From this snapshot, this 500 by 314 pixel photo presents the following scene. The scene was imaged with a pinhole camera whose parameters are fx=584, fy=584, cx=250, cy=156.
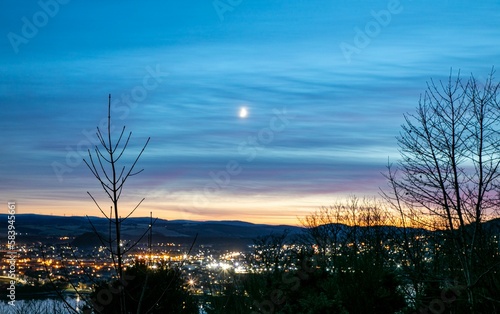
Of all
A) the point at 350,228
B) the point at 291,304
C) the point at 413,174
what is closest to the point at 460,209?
the point at 413,174

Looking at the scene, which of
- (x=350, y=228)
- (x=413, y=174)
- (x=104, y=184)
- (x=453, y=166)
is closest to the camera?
(x=104, y=184)

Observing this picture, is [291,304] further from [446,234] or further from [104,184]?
[104,184]

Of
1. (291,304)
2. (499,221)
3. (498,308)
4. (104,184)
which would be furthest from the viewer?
(499,221)

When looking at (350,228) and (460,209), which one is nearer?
(460,209)

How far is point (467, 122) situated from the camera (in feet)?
40.0

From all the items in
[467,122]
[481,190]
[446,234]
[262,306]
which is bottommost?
[262,306]

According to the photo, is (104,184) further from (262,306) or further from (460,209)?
(460,209)

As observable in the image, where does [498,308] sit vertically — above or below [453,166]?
below

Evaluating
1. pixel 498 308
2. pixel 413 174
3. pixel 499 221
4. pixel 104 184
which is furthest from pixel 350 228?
pixel 104 184

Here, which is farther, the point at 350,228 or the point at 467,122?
the point at 350,228

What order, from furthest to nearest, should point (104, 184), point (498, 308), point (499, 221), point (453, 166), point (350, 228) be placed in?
point (350, 228) < point (499, 221) < point (453, 166) < point (498, 308) < point (104, 184)

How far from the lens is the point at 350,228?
3588 cm

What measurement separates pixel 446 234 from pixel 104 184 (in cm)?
918

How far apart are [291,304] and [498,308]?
3.67 m
